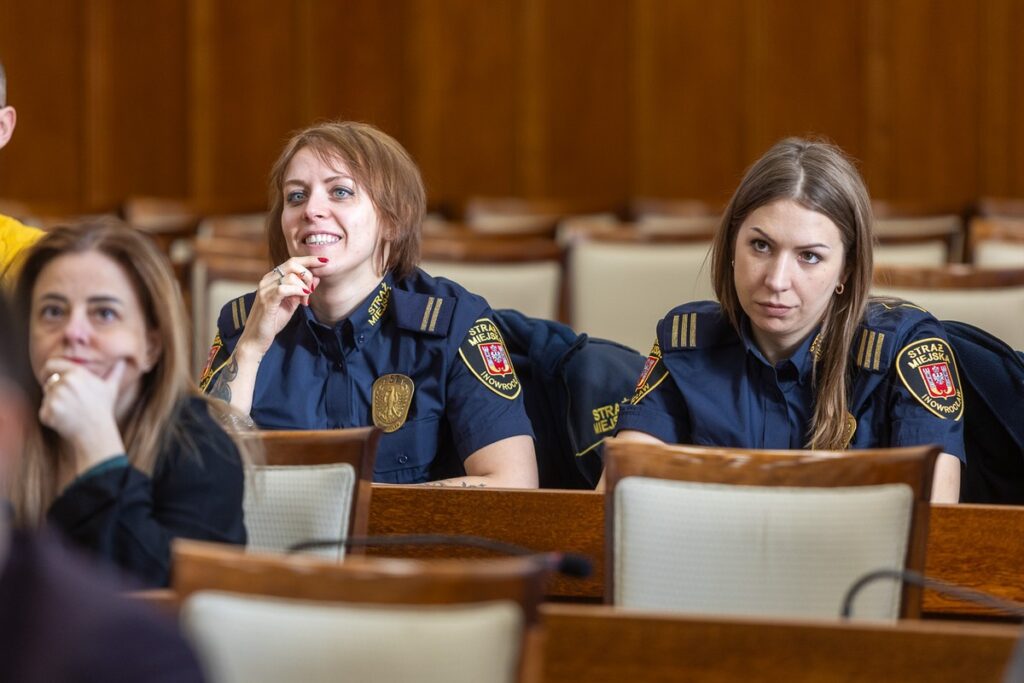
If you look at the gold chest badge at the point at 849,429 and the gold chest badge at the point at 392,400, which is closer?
the gold chest badge at the point at 849,429

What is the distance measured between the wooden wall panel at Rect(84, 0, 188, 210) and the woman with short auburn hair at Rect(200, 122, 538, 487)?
4.91 meters

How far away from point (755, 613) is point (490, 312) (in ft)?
3.98

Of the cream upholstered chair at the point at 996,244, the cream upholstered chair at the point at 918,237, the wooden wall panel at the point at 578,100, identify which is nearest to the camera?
the cream upholstered chair at the point at 996,244

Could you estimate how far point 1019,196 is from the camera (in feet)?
23.2

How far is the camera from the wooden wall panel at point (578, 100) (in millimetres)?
7344

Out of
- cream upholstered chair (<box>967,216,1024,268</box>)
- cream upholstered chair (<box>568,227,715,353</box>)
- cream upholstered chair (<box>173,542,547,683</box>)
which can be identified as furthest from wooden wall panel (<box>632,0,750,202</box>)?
cream upholstered chair (<box>173,542,547,683</box>)

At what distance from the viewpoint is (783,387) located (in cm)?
271

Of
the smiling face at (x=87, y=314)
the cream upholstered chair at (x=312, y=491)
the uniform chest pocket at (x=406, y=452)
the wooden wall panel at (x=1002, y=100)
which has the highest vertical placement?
the wooden wall panel at (x=1002, y=100)

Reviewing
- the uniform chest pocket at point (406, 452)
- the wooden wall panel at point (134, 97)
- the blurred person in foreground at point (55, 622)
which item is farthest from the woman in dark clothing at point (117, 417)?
the wooden wall panel at point (134, 97)

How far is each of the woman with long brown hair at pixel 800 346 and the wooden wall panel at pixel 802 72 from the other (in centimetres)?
450

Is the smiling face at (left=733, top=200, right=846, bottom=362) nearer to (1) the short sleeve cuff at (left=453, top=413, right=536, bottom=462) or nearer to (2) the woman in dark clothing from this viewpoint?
(1) the short sleeve cuff at (left=453, top=413, right=536, bottom=462)

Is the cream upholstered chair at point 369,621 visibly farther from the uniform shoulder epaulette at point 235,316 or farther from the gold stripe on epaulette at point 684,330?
the uniform shoulder epaulette at point 235,316

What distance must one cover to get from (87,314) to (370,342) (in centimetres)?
104

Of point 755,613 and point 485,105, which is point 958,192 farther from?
point 755,613
